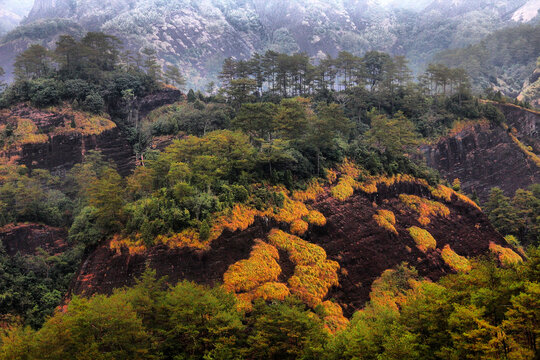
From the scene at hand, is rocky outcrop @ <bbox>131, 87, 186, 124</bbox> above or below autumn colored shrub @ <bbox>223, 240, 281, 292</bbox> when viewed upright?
above

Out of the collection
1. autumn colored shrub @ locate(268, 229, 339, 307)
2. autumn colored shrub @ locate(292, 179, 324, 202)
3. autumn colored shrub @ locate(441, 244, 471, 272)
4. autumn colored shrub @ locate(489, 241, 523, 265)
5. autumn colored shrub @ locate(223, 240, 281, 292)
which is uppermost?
autumn colored shrub @ locate(292, 179, 324, 202)

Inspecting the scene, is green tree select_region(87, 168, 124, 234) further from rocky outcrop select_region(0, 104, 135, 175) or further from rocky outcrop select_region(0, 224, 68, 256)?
rocky outcrop select_region(0, 104, 135, 175)

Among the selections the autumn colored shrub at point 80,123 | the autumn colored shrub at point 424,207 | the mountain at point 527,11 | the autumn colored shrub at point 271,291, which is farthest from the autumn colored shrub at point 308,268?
the mountain at point 527,11

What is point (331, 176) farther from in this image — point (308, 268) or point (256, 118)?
point (308, 268)

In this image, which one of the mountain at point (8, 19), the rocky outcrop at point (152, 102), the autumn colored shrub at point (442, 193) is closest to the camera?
the autumn colored shrub at point (442, 193)

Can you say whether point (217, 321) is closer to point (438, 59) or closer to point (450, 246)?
point (450, 246)

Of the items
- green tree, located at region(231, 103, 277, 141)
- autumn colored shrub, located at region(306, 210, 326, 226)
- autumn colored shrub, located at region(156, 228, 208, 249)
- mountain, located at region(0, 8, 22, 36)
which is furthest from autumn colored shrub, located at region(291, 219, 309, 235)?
mountain, located at region(0, 8, 22, 36)

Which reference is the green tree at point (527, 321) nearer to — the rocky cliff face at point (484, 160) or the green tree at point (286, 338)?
the green tree at point (286, 338)
